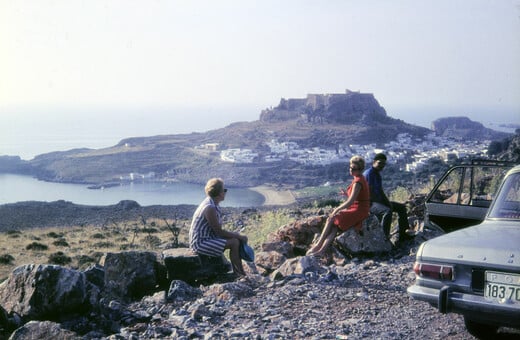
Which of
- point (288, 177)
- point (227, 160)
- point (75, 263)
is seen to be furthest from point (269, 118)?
point (75, 263)

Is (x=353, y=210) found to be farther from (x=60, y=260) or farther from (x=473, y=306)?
(x=60, y=260)

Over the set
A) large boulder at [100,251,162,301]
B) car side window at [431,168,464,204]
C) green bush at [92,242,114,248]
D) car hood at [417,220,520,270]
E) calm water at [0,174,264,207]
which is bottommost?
calm water at [0,174,264,207]

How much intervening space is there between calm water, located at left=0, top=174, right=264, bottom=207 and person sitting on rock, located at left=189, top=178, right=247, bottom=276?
60.9 metres

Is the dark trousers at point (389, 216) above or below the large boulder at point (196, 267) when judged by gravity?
above

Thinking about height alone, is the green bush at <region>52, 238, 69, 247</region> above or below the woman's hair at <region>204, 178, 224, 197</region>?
below

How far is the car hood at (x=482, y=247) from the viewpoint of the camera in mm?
4512

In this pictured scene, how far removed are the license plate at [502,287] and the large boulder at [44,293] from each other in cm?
432

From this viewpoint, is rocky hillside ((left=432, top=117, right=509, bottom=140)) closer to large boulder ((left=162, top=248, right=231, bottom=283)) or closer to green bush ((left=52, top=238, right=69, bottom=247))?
green bush ((left=52, top=238, right=69, bottom=247))

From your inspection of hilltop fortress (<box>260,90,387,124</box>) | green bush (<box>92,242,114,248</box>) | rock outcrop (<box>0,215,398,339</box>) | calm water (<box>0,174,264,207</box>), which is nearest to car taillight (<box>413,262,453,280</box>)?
rock outcrop (<box>0,215,398,339</box>)

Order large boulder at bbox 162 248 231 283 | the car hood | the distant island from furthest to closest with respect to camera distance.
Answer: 1. the distant island
2. large boulder at bbox 162 248 231 283
3. the car hood

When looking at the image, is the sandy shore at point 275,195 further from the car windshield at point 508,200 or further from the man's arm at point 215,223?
the car windshield at point 508,200

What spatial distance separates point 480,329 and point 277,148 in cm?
10048

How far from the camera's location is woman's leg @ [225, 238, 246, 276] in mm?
7965

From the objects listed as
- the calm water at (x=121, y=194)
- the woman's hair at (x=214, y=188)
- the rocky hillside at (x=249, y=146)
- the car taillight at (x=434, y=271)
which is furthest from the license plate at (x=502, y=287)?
the rocky hillside at (x=249, y=146)
